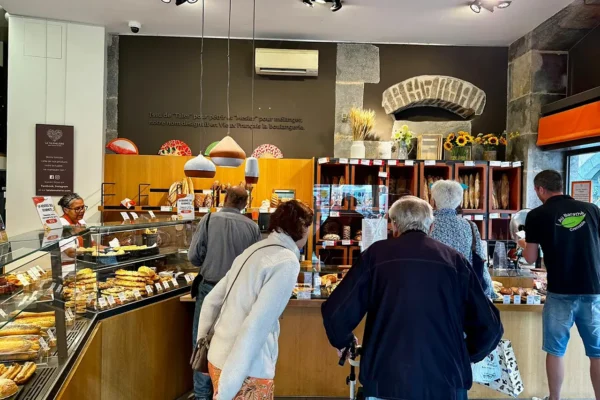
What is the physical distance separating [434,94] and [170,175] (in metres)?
3.48

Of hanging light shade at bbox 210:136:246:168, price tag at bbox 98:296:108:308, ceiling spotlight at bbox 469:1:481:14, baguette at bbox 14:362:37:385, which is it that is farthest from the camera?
Answer: ceiling spotlight at bbox 469:1:481:14

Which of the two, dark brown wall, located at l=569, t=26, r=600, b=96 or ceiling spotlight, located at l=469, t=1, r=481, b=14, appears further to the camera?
dark brown wall, located at l=569, t=26, r=600, b=96

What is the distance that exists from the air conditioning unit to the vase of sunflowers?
74.7 inches

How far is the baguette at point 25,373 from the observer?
1957 millimetres

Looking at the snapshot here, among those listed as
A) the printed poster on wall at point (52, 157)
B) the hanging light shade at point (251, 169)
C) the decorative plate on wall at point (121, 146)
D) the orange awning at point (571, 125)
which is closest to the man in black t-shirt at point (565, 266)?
the orange awning at point (571, 125)

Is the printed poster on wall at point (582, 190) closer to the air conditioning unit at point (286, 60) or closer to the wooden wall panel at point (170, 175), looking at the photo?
the wooden wall panel at point (170, 175)

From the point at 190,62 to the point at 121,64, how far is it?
0.86m

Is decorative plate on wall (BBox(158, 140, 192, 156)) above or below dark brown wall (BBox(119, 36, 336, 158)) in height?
below

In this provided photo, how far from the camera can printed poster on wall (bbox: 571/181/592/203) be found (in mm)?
5297

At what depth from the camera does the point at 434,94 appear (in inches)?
237

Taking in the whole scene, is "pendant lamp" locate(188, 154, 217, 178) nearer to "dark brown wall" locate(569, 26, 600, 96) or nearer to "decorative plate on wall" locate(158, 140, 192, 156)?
"decorative plate on wall" locate(158, 140, 192, 156)

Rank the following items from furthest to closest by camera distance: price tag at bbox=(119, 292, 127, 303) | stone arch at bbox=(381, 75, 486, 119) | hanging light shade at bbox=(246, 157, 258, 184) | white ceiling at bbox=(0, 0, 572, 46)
→ 1. stone arch at bbox=(381, 75, 486, 119)
2. white ceiling at bbox=(0, 0, 572, 46)
3. hanging light shade at bbox=(246, 157, 258, 184)
4. price tag at bbox=(119, 292, 127, 303)

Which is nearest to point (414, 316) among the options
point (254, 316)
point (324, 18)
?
point (254, 316)

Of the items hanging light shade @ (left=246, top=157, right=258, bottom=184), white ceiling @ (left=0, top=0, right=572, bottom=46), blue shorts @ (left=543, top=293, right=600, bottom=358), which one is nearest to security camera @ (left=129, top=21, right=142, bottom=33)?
white ceiling @ (left=0, top=0, right=572, bottom=46)
